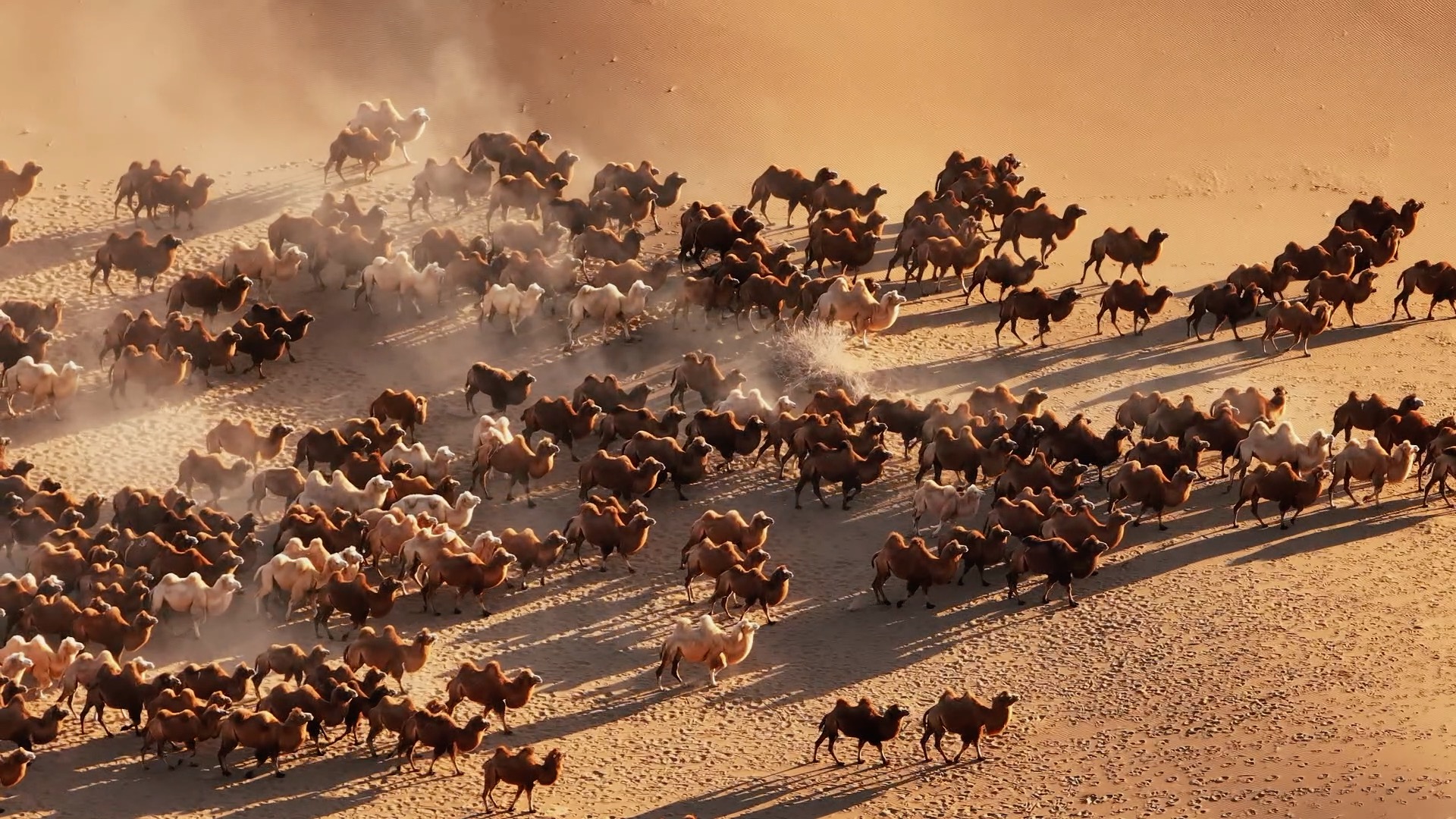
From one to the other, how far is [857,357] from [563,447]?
490cm

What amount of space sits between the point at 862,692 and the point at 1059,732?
226 cm

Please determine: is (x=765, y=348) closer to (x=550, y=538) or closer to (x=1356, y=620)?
(x=550, y=538)

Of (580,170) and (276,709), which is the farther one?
(580,170)

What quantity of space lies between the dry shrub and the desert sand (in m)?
0.34

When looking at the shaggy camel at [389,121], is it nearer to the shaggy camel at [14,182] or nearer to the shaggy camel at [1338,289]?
the shaggy camel at [14,182]

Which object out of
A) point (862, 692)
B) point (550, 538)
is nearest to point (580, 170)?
point (550, 538)

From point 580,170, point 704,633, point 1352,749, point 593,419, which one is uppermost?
point 580,170

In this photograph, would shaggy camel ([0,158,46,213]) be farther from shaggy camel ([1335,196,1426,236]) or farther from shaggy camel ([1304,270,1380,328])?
shaggy camel ([1335,196,1426,236])

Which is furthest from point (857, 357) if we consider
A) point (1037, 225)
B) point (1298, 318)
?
point (1298, 318)

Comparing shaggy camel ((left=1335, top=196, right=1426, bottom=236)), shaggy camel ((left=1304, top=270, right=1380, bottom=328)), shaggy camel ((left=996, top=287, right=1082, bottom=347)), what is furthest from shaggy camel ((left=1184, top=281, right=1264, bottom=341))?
shaggy camel ((left=1335, top=196, right=1426, bottom=236))

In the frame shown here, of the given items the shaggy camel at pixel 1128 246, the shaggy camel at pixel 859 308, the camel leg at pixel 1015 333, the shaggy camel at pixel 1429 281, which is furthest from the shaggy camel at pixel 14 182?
the shaggy camel at pixel 1429 281

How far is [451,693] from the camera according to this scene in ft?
90.6

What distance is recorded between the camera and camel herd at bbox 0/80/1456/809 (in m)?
28.0

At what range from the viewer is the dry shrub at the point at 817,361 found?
3641 cm
